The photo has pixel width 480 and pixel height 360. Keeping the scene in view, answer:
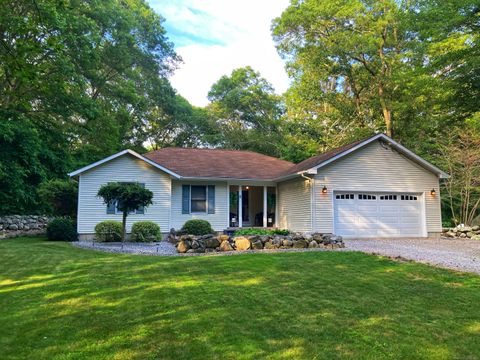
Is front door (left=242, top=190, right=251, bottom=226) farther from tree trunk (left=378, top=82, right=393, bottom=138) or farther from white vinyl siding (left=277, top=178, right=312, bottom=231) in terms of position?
tree trunk (left=378, top=82, right=393, bottom=138)

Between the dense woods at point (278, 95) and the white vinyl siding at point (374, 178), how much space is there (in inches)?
107

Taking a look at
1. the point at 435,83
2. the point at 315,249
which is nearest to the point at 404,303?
the point at 315,249

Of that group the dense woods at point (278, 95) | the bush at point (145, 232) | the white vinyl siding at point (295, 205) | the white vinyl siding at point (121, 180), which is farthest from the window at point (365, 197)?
the bush at point (145, 232)

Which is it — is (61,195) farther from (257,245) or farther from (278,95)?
(278,95)

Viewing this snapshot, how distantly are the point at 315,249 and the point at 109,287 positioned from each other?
685cm

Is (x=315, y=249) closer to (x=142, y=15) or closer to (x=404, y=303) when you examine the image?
(x=404, y=303)

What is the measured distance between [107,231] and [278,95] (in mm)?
26424

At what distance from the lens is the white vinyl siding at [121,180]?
15.1m

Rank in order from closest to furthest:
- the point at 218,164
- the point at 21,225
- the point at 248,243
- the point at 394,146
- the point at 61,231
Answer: the point at 248,243
the point at 61,231
the point at 394,146
the point at 21,225
the point at 218,164

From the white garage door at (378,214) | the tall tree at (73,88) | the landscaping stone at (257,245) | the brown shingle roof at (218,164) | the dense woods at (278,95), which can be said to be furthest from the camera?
the tall tree at (73,88)

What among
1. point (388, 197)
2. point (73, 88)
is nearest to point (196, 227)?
point (388, 197)

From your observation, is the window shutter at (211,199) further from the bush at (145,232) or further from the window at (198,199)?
the bush at (145,232)

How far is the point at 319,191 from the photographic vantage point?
15.6 m

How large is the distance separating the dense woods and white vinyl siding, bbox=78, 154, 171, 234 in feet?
8.27
